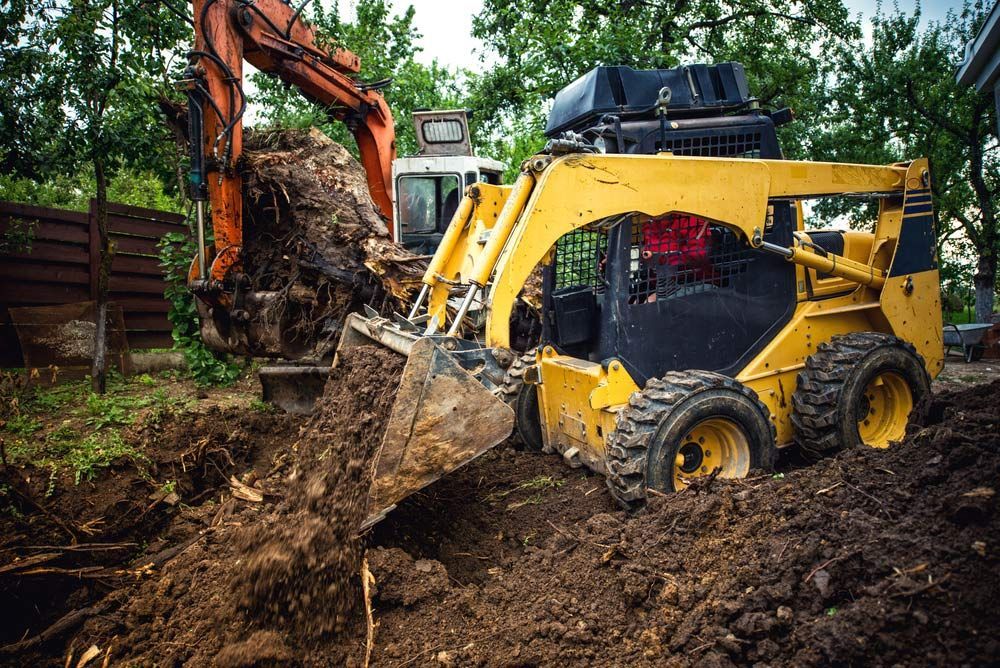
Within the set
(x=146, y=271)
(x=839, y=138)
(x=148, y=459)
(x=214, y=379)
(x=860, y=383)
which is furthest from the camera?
(x=839, y=138)

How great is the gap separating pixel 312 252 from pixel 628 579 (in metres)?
4.57

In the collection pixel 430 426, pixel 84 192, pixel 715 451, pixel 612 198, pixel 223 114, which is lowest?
pixel 715 451

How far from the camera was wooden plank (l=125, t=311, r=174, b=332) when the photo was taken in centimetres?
907

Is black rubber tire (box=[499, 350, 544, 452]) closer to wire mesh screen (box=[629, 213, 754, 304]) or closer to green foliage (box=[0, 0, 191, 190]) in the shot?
wire mesh screen (box=[629, 213, 754, 304])

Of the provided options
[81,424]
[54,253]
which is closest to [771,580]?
[81,424]

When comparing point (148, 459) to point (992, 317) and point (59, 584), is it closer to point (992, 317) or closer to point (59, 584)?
point (59, 584)

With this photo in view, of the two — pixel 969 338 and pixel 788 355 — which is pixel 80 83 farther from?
pixel 969 338

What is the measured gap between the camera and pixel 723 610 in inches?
107

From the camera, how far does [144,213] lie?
373 inches

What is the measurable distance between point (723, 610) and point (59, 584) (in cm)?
351

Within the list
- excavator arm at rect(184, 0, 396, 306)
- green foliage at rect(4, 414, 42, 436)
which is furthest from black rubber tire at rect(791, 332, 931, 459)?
green foliage at rect(4, 414, 42, 436)

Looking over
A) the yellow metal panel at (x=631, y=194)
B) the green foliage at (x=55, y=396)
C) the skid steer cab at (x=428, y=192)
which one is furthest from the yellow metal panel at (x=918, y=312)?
the green foliage at (x=55, y=396)

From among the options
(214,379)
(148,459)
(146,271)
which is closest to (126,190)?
(146,271)

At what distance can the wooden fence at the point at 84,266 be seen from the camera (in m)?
7.80
